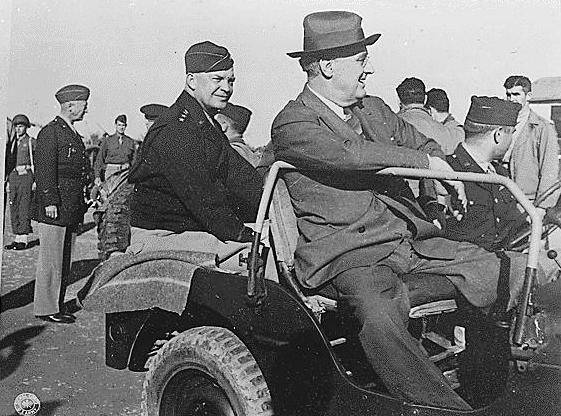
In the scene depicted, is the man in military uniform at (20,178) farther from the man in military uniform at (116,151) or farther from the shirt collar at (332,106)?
the shirt collar at (332,106)

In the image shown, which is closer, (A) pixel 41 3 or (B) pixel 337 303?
(B) pixel 337 303

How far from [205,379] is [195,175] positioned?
21.6 inches

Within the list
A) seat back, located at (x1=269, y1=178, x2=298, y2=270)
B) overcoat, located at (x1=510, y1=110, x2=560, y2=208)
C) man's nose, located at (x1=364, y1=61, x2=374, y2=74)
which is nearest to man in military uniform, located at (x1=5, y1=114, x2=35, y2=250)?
seat back, located at (x1=269, y1=178, x2=298, y2=270)

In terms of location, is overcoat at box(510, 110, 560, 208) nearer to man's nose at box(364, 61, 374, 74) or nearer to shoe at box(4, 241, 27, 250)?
man's nose at box(364, 61, 374, 74)

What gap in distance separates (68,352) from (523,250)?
4.42 feet

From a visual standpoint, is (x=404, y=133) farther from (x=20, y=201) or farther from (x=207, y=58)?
(x=20, y=201)

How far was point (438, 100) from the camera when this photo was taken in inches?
79.5

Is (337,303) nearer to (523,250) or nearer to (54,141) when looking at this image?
(523,250)

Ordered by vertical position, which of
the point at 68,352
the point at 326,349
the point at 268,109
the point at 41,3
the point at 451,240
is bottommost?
the point at 68,352

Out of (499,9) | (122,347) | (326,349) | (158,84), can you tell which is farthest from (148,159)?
(499,9)

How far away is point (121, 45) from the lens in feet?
7.36

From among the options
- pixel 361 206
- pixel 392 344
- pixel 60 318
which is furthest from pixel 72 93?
pixel 392 344

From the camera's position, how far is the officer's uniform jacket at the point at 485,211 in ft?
6.64

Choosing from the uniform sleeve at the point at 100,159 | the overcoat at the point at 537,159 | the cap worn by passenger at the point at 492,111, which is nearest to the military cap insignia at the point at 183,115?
the uniform sleeve at the point at 100,159
